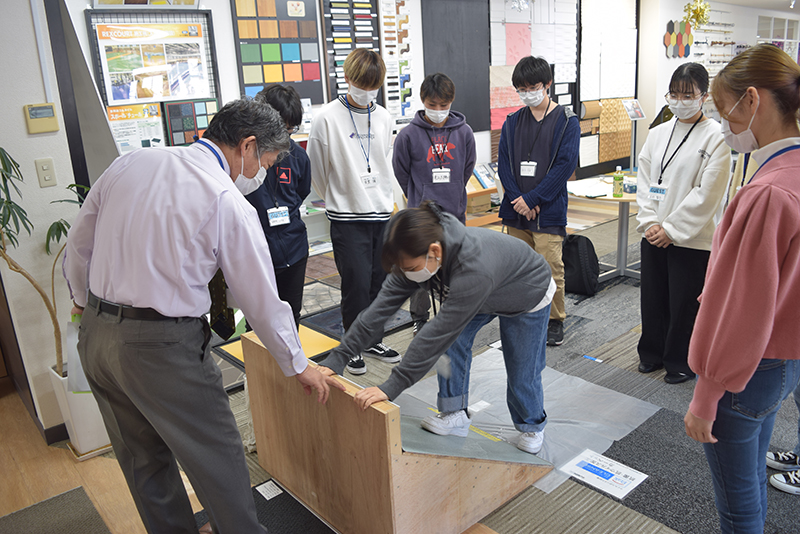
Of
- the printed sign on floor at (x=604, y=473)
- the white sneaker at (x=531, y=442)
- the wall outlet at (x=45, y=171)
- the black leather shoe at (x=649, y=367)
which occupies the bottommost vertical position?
the printed sign on floor at (x=604, y=473)

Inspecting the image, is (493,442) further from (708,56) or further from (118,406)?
(708,56)

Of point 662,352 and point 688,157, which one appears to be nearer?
point 688,157

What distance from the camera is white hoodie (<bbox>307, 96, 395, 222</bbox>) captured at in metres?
3.02

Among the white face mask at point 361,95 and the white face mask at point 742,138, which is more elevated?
the white face mask at point 361,95

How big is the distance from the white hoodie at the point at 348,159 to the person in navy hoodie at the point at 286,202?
0.24 m

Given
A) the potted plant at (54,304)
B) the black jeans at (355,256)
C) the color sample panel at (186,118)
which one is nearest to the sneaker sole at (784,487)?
the black jeans at (355,256)

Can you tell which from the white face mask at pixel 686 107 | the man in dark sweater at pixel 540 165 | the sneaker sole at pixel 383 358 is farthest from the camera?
the sneaker sole at pixel 383 358

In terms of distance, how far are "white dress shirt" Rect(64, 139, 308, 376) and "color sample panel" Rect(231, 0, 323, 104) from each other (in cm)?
365

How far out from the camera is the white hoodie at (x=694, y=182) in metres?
2.63

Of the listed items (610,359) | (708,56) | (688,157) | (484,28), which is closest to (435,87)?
(688,157)

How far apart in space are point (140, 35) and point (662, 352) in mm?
4050

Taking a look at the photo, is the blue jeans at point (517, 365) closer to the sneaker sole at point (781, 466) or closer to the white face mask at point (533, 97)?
the sneaker sole at point (781, 466)

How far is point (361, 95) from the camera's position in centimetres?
298

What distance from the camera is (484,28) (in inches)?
255
